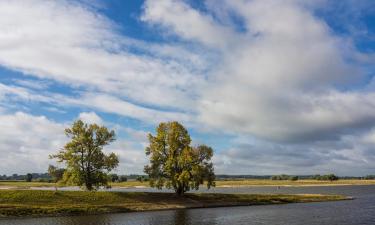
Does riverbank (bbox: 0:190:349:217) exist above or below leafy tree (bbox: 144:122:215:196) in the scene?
below

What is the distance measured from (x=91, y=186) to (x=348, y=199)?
72.6m

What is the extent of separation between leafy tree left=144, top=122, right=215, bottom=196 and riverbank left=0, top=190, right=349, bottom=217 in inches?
142

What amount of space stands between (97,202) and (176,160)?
23.4m

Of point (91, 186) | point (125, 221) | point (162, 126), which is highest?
point (162, 126)

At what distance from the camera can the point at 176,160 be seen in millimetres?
106000

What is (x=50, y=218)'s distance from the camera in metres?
75.2

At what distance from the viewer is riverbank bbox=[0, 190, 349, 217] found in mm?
79875

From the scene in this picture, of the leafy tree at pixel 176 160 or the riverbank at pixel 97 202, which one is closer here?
the riverbank at pixel 97 202

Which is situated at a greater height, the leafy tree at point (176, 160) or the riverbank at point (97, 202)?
the leafy tree at point (176, 160)

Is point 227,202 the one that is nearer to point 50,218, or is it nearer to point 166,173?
point 166,173

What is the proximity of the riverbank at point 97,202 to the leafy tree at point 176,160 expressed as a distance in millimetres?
3601

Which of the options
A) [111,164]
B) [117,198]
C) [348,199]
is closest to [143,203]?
[117,198]

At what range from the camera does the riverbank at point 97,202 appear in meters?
79.9

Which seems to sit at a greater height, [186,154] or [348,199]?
[186,154]
